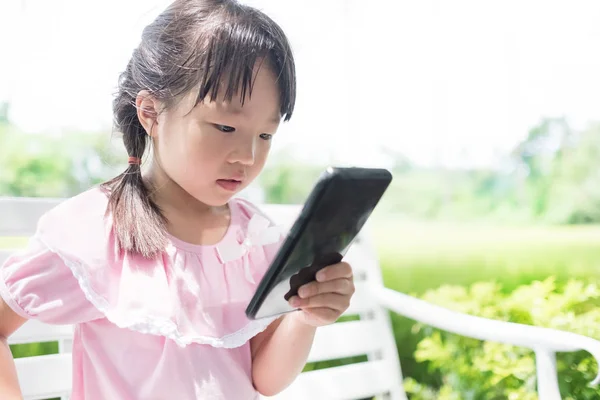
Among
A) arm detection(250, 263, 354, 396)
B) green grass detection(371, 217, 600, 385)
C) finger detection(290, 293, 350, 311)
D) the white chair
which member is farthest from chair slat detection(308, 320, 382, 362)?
green grass detection(371, 217, 600, 385)

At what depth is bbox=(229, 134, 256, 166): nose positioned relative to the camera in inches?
31.5

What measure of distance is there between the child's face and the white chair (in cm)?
40

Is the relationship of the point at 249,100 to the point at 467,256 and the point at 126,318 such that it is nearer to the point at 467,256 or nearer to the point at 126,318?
the point at 126,318

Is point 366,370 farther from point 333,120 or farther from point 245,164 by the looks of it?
point 333,120

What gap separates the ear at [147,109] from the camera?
2.79 feet

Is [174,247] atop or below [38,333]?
atop

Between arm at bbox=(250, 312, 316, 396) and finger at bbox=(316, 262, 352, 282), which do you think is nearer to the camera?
finger at bbox=(316, 262, 352, 282)

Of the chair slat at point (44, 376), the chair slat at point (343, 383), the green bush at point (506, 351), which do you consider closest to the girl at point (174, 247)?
the chair slat at point (44, 376)

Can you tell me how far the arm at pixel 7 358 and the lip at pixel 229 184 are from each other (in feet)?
0.95

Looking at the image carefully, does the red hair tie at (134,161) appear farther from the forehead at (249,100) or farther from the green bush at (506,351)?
the green bush at (506,351)

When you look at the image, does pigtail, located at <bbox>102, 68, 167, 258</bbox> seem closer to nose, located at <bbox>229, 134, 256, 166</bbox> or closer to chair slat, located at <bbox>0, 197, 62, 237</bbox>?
nose, located at <bbox>229, 134, 256, 166</bbox>

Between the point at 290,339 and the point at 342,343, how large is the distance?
1.84ft

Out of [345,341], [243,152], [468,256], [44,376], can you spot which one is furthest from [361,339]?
[468,256]

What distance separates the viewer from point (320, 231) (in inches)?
27.3
